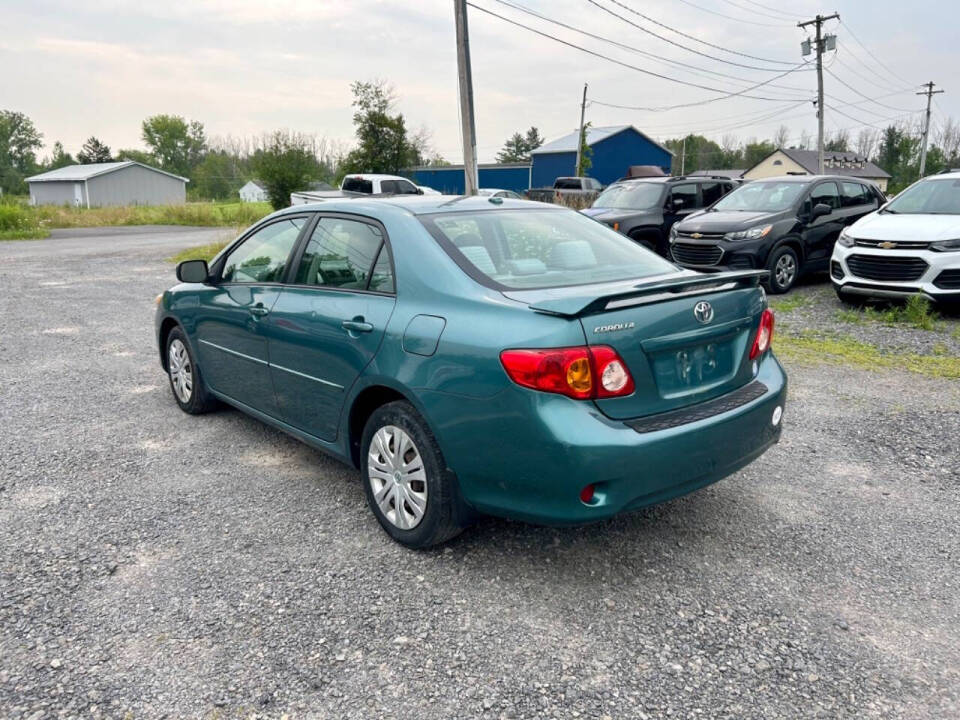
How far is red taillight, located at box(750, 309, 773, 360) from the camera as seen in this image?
3.55m

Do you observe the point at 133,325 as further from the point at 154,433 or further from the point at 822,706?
the point at 822,706

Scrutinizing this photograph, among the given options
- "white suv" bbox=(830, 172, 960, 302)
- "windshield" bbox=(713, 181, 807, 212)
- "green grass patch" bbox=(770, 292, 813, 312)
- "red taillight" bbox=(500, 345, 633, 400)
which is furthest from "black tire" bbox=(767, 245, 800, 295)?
"red taillight" bbox=(500, 345, 633, 400)

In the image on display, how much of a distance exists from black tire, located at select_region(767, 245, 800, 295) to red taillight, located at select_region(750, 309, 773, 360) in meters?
7.76

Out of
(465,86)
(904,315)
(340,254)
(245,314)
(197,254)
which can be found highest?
(465,86)

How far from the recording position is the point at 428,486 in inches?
127

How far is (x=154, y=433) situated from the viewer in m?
5.14

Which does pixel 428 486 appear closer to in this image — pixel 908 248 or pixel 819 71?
pixel 908 248

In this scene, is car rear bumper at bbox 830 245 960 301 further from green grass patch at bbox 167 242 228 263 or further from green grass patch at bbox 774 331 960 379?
green grass patch at bbox 167 242 228 263

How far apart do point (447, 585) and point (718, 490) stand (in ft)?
5.75

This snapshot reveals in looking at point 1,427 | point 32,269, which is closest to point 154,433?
point 1,427

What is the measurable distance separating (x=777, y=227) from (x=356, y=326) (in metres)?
9.05

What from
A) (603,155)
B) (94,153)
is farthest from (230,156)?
(603,155)

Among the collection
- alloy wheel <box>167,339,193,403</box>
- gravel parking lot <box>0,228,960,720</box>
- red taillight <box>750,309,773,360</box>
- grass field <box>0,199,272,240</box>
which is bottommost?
gravel parking lot <box>0,228,960,720</box>

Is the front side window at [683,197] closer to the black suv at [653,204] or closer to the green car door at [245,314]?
the black suv at [653,204]
